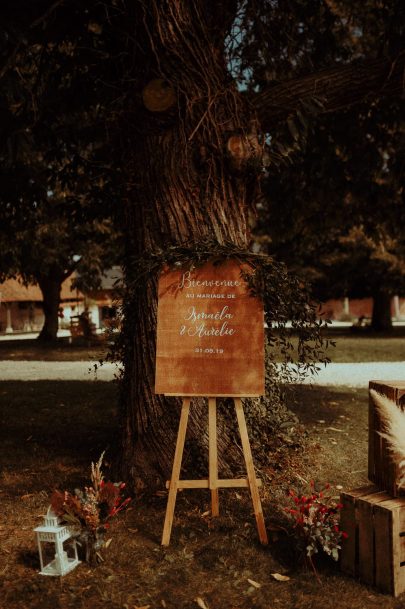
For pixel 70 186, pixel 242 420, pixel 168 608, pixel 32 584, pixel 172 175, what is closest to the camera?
pixel 168 608

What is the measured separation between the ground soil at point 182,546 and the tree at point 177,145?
0.56m

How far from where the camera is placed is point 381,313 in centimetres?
2728

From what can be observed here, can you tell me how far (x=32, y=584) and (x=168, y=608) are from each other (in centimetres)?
81

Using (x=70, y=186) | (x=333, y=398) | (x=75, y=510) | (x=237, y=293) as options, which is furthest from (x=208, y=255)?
(x=333, y=398)

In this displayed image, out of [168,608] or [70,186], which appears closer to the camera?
[168,608]

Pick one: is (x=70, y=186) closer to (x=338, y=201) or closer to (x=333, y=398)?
(x=338, y=201)

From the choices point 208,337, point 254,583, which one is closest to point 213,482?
point 254,583

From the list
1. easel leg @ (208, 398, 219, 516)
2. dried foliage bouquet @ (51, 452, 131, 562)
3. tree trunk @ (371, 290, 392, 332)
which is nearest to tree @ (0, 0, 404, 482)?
easel leg @ (208, 398, 219, 516)

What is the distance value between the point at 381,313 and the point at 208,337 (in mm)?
24931

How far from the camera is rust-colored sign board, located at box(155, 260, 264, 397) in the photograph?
3.82m

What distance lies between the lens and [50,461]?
18.0ft

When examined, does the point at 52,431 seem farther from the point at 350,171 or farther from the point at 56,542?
the point at 350,171

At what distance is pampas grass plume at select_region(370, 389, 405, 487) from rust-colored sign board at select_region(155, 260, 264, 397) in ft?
2.92

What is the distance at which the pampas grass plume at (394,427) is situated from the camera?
3.06 metres
